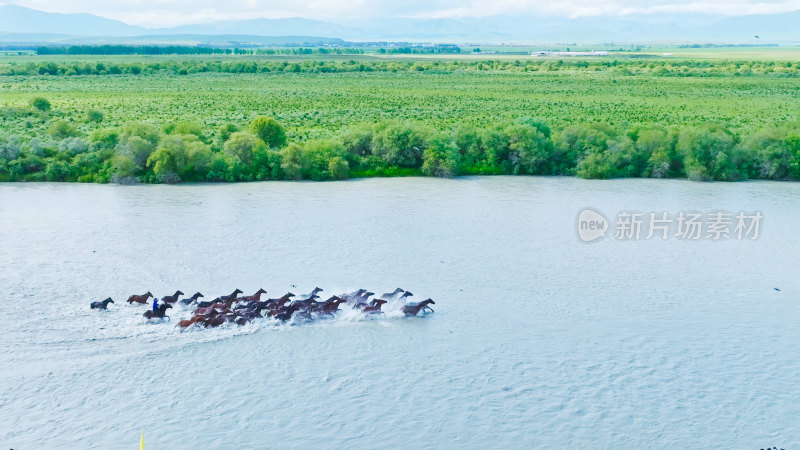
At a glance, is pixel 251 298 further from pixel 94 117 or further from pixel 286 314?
pixel 94 117

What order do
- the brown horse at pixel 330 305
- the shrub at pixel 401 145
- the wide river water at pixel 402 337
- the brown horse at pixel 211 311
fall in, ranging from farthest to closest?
the shrub at pixel 401 145, the brown horse at pixel 330 305, the brown horse at pixel 211 311, the wide river water at pixel 402 337

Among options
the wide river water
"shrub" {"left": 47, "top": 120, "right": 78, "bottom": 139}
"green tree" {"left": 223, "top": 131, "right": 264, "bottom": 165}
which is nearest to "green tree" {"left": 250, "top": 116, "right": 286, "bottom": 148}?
"green tree" {"left": 223, "top": 131, "right": 264, "bottom": 165}

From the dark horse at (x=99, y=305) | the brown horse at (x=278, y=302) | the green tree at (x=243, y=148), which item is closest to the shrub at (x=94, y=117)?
the green tree at (x=243, y=148)

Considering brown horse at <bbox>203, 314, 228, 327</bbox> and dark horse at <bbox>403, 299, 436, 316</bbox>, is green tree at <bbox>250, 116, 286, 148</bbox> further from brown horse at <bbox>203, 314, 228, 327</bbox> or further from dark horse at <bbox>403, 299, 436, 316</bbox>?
brown horse at <bbox>203, 314, 228, 327</bbox>

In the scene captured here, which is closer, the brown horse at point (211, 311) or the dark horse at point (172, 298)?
the brown horse at point (211, 311)

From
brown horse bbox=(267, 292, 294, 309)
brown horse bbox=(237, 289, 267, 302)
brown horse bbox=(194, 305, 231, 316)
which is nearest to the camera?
brown horse bbox=(194, 305, 231, 316)

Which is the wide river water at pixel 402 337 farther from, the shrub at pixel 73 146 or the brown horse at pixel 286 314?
the shrub at pixel 73 146
